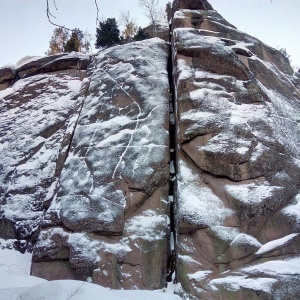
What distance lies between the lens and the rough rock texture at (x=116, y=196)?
4859 millimetres

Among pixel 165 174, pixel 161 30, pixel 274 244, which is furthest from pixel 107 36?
pixel 274 244

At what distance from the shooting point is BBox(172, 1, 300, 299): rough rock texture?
460 centimetres

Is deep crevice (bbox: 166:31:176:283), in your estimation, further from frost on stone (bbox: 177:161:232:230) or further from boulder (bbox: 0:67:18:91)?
boulder (bbox: 0:67:18:91)

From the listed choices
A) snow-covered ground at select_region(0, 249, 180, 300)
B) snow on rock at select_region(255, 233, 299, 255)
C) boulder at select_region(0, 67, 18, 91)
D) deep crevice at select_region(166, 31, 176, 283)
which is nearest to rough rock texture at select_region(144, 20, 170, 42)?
deep crevice at select_region(166, 31, 176, 283)

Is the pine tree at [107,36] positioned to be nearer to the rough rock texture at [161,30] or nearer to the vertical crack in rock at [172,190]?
the rough rock texture at [161,30]

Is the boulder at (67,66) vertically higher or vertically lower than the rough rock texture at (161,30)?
lower

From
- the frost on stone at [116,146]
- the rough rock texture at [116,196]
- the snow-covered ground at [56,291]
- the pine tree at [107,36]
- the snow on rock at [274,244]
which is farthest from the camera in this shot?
the pine tree at [107,36]

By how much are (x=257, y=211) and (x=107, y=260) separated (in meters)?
2.30

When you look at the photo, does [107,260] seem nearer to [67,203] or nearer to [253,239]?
[67,203]

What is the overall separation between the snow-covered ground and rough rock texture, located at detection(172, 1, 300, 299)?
0.76 metres

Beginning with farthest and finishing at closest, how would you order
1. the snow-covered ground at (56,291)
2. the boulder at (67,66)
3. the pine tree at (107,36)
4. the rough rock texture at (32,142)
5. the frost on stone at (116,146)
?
1. the pine tree at (107,36)
2. the boulder at (67,66)
3. the rough rock texture at (32,142)
4. the frost on stone at (116,146)
5. the snow-covered ground at (56,291)

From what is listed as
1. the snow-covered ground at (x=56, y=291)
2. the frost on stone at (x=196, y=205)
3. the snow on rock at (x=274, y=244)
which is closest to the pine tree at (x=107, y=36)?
the frost on stone at (x=196, y=205)

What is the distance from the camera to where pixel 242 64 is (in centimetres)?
693

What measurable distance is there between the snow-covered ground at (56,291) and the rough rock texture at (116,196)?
295mm
